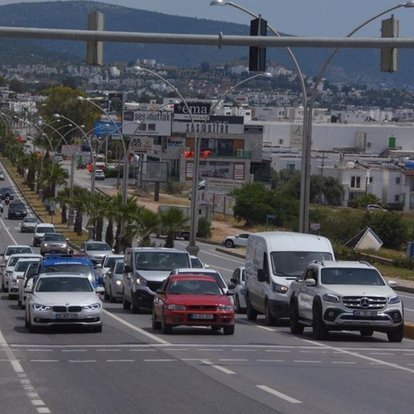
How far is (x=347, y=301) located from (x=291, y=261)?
18.9ft

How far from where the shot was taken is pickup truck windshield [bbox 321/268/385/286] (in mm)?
27781

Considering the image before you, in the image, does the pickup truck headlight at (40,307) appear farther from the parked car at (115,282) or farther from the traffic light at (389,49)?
the parked car at (115,282)

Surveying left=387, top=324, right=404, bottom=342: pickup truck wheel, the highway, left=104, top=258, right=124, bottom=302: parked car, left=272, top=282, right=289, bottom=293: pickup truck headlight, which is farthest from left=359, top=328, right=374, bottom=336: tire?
left=104, top=258, right=124, bottom=302: parked car

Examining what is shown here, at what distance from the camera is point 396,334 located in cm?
2727

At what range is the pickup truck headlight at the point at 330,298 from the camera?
26753 mm

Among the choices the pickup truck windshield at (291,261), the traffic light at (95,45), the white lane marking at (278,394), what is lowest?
the white lane marking at (278,394)

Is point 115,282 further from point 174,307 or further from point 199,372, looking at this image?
point 199,372

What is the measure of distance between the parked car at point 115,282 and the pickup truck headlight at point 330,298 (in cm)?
1546

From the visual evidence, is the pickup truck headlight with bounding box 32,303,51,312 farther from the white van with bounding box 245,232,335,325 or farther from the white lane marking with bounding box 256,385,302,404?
the white lane marking with bounding box 256,385,302,404

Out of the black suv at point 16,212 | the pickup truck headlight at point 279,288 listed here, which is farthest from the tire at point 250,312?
the black suv at point 16,212

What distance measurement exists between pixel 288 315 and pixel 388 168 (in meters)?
121

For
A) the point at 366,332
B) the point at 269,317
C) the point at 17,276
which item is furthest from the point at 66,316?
the point at 17,276

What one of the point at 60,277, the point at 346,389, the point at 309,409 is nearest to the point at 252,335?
the point at 60,277

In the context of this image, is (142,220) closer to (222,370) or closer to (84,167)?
(222,370)
